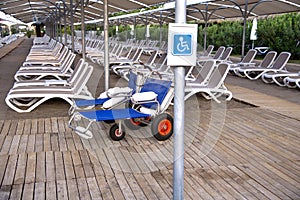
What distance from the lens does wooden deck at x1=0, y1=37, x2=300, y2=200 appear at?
293 centimetres

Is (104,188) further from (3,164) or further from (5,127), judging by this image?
(5,127)

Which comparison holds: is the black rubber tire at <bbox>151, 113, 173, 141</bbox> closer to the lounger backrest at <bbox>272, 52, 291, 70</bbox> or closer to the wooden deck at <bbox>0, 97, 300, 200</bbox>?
the wooden deck at <bbox>0, 97, 300, 200</bbox>

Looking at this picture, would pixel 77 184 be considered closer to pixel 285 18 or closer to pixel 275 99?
pixel 275 99

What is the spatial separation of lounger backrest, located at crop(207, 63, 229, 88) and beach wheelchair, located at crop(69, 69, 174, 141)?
189 centimetres

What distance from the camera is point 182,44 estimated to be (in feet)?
6.73

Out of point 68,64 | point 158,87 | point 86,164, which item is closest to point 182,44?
point 86,164

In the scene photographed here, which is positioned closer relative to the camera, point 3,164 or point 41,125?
point 3,164

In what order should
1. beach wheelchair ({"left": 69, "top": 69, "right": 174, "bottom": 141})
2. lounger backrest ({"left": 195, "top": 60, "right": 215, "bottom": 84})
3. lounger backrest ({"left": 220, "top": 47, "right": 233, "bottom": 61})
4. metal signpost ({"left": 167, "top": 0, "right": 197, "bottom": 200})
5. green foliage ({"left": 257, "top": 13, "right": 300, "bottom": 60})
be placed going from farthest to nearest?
1. green foliage ({"left": 257, "top": 13, "right": 300, "bottom": 60})
2. lounger backrest ({"left": 220, "top": 47, "right": 233, "bottom": 61})
3. lounger backrest ({"left": 195, "top": 60, "right": 215, "bottom": 84})
4. beach wheelchair ({"left": 69, "top": 69, "right": 174, "bottom": 141})
5. metal signpost ({"left": 167, "top": 0, "right": 197, "bottom": 200})

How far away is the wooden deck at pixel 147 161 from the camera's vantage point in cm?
293

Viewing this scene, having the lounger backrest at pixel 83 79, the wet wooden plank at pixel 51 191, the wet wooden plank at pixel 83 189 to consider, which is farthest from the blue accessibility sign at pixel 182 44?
the lounger backrest at pixel 83 79

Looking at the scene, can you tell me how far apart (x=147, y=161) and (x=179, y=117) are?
1445 mm

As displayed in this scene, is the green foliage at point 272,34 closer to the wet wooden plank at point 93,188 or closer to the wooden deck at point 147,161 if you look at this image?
the wooden deck at point 147,161

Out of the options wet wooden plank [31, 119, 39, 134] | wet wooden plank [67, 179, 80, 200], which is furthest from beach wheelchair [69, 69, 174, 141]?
wet wooden plank [67, 179, 80, 200]

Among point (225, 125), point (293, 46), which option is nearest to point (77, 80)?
point (225, 125)
